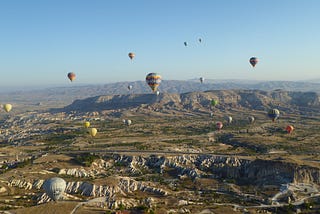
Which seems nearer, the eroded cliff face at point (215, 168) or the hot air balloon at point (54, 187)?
the hot air balloon at point (54, 187)

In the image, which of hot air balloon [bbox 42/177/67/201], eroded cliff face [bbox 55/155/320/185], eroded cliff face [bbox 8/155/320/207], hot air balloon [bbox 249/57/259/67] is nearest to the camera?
hot air balloon [bbox 42/177/67/201]

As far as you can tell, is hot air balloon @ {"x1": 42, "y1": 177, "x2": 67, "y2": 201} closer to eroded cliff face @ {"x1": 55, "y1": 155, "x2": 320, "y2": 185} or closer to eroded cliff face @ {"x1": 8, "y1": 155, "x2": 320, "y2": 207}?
eroded cliff face @ {"x1": 8, "y1": 155, "x2": 320, "y2": 207}

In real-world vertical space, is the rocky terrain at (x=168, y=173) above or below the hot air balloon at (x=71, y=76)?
below

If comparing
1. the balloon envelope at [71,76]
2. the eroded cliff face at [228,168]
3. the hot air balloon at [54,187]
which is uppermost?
the balloon envelope at [71,76]

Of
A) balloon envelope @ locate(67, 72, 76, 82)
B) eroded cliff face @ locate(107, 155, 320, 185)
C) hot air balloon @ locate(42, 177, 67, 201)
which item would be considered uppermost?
balloon envelope @ locate(67, 72, 76, 82)

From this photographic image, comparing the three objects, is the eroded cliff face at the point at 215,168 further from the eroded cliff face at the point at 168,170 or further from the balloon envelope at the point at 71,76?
the balloon envelope at the point at 71,76

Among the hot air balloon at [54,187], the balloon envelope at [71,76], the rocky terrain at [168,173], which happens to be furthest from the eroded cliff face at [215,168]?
the balloon envelope at [71,76]

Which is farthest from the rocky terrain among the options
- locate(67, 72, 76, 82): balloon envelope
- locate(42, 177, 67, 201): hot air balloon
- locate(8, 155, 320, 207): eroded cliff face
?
locate(67, 72, 76, 82): balloon envelope

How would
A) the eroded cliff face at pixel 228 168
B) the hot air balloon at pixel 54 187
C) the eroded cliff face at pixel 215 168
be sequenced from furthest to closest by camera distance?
the eroded cliff face at pixel 215 168
the eroded cliff face at pixel 228 168
the hot air balloon at pixel 54 187

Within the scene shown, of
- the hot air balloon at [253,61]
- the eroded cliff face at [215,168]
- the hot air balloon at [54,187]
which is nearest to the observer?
the hot air balloon at [54,187]

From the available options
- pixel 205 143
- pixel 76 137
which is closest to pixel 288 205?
pixel 205 143

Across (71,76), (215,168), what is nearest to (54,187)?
(215,168)

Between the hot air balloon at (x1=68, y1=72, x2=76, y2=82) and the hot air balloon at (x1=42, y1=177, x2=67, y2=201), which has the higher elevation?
the hot air balloon at (x1=68, y1=72, x2=76, y2=82)

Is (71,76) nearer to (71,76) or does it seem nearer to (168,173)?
(71,76)
